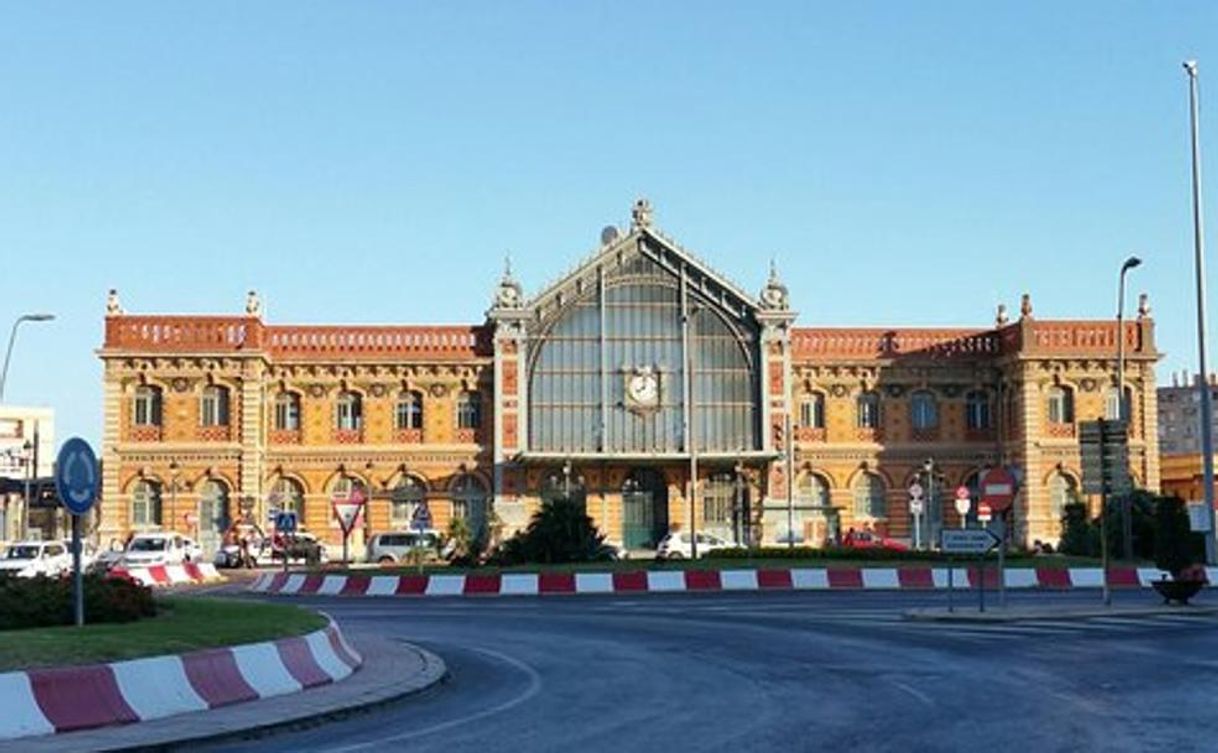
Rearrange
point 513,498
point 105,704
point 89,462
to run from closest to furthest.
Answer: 1. point 105,704
2. point 89,462
3. point 513,498

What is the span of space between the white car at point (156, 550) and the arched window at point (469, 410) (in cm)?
1569

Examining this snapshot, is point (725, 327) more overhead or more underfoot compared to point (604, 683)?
more overhead

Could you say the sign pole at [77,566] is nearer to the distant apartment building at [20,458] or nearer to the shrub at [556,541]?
the shrub at [556,541]

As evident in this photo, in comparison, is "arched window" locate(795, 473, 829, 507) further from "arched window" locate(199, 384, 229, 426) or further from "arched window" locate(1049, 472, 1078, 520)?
"arched window" locate(199, 384, 229, 426)

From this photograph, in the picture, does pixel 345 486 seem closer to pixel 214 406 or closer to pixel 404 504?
pixel 404 504

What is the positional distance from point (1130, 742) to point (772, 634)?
40.4 feet

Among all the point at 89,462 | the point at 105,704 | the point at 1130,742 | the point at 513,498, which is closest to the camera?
the point at 1130,742

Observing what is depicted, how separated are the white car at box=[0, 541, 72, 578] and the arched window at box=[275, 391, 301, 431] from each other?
18.6m

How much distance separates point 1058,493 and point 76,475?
57.6m

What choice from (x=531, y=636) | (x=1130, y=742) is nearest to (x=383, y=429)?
(x=531, y=636)

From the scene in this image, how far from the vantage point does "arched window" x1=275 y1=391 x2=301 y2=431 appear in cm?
6781

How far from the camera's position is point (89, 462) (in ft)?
53.9

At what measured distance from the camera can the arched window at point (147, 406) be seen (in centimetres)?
6531

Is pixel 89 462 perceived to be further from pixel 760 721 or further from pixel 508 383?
pixel 508 383
